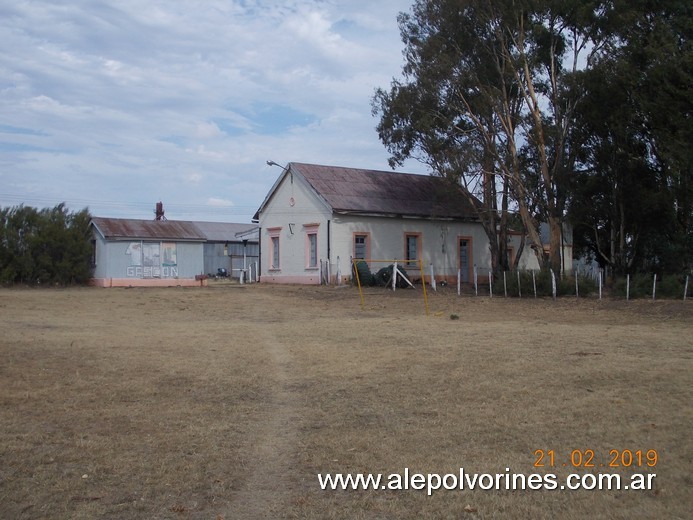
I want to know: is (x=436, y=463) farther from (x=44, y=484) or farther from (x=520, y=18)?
(x=520, y=18)

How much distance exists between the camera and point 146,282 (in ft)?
132

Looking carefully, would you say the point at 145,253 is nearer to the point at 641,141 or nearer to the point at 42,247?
the point at 42,247

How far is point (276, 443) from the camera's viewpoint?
775 centimetres

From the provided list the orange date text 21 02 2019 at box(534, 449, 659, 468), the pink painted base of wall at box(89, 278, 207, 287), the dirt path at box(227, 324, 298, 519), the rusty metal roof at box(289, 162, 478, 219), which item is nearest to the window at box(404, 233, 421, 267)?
the rusty metal roof at box(289, 162, 478, 219)

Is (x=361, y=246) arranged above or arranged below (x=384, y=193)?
below

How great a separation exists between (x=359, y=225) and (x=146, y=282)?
1278cm

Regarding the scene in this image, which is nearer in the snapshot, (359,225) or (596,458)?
(596,458)

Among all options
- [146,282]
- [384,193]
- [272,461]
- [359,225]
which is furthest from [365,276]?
[272,461]

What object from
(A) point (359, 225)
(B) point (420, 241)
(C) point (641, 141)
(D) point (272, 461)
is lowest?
(D) point (272, 461)

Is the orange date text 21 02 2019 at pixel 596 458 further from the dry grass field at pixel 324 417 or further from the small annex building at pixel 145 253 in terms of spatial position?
the small annex building at pixel 145 253

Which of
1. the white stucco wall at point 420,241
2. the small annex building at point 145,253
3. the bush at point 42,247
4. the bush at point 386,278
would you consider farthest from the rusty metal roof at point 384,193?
the bush at point 42,247

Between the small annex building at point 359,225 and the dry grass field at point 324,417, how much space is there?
60.3 feet

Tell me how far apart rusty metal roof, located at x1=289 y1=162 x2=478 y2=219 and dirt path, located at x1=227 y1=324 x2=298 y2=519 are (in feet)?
83.4

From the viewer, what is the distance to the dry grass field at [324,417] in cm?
604
